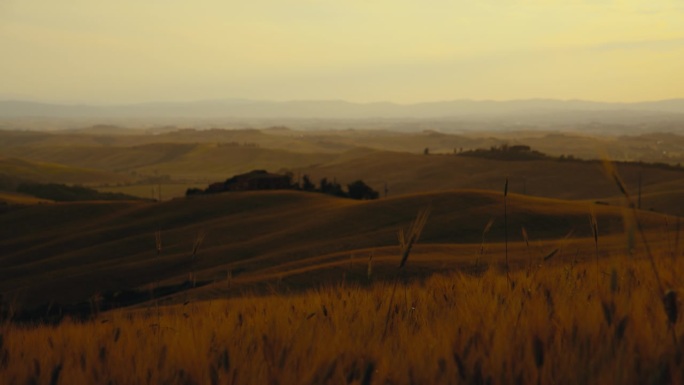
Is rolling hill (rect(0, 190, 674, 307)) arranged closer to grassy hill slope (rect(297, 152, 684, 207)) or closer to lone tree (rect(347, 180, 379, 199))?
lone tree (rect(347, 180, 379, 199))

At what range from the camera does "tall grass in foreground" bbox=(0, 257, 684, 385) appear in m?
2.55

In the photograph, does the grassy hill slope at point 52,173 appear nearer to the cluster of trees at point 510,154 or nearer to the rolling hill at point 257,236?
the cluster of trees at point 510,154

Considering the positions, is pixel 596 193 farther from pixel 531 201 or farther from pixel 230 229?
pixel 230 229

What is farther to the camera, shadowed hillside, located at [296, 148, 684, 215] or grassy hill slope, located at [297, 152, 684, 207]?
grassy hill slope, located at [297, 152, 684, 207]

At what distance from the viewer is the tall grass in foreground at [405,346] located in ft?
8.37

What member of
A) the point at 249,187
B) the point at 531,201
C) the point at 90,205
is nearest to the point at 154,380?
the point at 531,201

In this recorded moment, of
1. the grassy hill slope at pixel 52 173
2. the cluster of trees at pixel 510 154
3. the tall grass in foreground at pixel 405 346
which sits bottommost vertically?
the grassy hill slope at pixel 52 173

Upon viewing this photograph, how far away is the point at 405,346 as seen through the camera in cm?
308

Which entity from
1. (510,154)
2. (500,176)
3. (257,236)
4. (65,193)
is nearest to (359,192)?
(257,236)

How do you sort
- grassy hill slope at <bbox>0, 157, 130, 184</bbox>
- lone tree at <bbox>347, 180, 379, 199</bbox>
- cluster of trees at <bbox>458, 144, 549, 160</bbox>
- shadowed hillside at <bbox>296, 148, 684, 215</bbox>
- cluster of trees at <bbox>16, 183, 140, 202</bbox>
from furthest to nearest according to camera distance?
grassy hill slope at <bbox>0, 157, 130, 184</bbox> → cluster of trees at <bbox>458, 144, 549, 160</bbox> → cluster of trees at <bbox>16, 183, 140, 202</bbox> → shadowed hillside at <bbox>296, 148, 684, 215</bbox> → lone tree at <bbox>347, 180, 379, 199</bbox>

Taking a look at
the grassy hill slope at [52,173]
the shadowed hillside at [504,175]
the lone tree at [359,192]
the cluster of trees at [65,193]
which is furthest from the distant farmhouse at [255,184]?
the grassy hill slope at [52,173]

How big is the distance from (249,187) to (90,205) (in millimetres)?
15176

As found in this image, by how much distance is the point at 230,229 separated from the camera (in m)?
47.4

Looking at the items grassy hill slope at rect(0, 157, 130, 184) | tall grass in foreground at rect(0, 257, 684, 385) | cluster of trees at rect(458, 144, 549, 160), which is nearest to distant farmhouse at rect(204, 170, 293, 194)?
A: cluster of trees at rect(458, 144, 549, 160)
